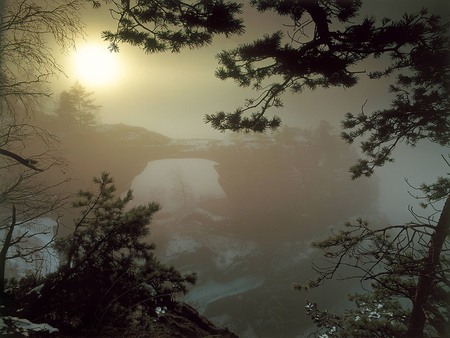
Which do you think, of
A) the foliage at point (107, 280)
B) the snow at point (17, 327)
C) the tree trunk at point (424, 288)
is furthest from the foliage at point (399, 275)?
the snow at point (17, 327)

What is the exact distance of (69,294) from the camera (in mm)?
4711

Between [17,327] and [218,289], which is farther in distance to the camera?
[218,289]

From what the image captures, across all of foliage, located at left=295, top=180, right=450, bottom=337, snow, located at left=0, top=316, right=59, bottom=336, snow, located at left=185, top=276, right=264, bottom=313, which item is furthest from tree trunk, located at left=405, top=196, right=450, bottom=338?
snow, located at left=185, top=276, right=264, bottom=313

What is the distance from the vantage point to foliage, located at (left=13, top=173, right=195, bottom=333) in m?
4.37

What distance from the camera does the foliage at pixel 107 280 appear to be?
437 centimetres

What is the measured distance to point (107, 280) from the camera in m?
5.48

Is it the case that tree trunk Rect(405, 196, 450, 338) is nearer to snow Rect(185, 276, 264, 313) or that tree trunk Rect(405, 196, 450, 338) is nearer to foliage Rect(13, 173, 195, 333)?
foliage Rect(13, 173, 195, 333)

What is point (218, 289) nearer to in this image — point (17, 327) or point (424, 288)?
point (424, 288)

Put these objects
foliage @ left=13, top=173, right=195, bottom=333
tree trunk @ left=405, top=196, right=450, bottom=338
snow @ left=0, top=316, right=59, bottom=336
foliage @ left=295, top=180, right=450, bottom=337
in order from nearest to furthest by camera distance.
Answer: snow @ left=0, top=316, right=59, bottom=336 → foliage @ left=295, top=180, right=450, bottom=337 → foliage @ left=13, top=173, right=195, bottom=333 → tree trunk @ left=405, top=196, right=450, bottom=338

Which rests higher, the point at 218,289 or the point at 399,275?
the point at 218,289

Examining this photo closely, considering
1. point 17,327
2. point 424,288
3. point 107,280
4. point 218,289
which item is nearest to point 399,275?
point 424,288

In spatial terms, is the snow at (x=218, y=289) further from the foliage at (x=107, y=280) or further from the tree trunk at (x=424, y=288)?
the tree trunk at (x=424, y=288)

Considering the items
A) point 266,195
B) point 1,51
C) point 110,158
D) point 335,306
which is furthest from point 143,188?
point 1,51

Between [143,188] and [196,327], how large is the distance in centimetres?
3468
